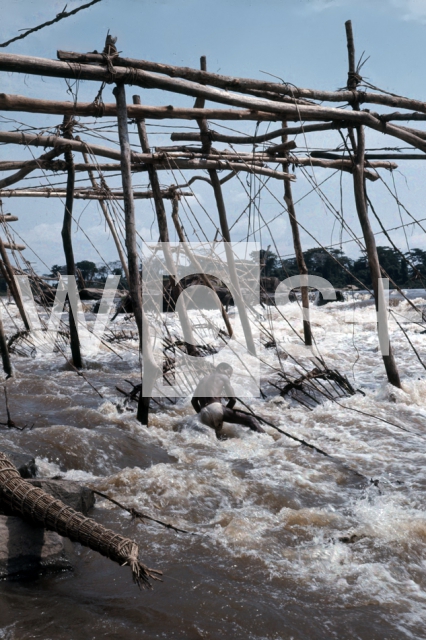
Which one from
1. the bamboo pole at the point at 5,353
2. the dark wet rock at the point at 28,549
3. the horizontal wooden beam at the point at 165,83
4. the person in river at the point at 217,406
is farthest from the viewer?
the bamboo pole at the point at 5,353

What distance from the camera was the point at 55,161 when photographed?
8.13 metres

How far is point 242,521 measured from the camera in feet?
13.6

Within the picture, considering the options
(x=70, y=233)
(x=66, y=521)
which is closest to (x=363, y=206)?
(x=70, y=233)

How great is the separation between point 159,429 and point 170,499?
2035mm

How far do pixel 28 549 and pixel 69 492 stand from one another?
2.37ft

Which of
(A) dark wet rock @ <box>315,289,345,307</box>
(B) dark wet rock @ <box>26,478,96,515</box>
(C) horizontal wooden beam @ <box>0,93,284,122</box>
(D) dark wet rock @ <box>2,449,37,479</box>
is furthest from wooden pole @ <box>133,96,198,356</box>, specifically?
(A) dark wet rock @ <box>315,289,345,307</box>

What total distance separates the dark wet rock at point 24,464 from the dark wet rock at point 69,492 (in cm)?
33

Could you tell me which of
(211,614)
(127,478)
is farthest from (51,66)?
(211,614)

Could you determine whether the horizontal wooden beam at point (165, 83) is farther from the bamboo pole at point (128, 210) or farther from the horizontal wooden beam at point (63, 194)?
the horizontal wooden beam at point (63, 194)

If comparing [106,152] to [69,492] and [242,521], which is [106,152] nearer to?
[69,492]

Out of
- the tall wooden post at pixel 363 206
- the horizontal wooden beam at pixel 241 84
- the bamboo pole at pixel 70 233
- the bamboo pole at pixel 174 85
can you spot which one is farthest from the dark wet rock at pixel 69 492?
the tall wooden post at pixel 363 206

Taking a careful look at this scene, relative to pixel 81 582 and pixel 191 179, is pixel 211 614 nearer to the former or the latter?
pixel 81 582

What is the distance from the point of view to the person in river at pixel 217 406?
21.9 feet

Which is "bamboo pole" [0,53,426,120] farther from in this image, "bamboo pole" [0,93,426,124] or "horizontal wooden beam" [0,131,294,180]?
"horizontal wooden beam" [0,131,294,180]
